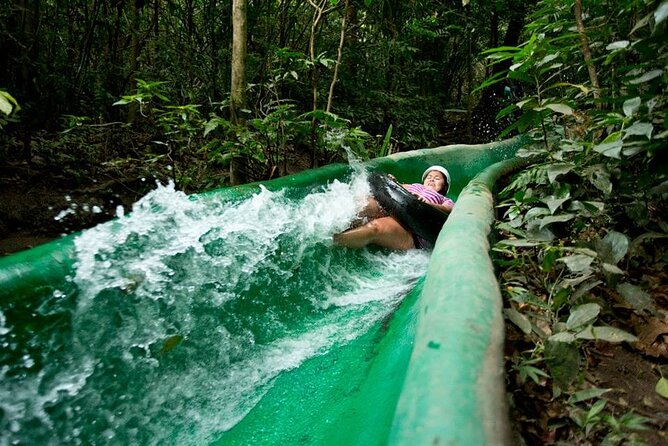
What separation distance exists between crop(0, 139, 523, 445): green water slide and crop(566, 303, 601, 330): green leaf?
0.86 feet

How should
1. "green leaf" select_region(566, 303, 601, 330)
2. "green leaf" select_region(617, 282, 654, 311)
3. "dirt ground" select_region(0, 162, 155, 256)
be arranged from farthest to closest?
"dirt ground" select_region(0, 162, 155, 256)
"green leaf" select_region(617, 282, 654, 311)
"green leaf" select_region(566, 303, 601, 330)

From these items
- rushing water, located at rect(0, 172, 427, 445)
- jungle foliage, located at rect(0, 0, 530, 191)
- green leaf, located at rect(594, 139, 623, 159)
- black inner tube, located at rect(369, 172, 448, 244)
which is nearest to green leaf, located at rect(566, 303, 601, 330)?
green leaf, located at rect(594, 139, 623, 159)

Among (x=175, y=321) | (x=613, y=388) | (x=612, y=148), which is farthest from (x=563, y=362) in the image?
(x=175, y=321)

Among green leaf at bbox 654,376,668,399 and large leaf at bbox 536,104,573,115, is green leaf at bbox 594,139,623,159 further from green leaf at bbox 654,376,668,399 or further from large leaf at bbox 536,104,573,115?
green leaf at bbox 654,376,668,399

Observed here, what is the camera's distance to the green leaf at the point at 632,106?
1379 millimetres

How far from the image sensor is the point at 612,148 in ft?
4.38

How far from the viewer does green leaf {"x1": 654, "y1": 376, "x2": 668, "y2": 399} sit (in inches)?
40.9

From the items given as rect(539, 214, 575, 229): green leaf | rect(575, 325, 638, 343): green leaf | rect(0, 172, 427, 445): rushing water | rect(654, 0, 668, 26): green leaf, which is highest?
rect(654, 0, 668, 26): green leaf

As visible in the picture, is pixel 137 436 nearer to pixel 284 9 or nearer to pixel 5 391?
pixel 5 391

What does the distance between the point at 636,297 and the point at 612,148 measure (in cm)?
49

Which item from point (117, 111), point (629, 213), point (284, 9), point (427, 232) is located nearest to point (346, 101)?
point (284, 9)

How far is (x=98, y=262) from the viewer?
1.47m

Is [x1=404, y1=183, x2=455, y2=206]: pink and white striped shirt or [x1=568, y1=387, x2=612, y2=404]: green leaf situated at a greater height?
[x1=404, y1=183, x2=455, y2=206]: pink and white striped shirt

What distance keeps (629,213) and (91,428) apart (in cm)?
206
